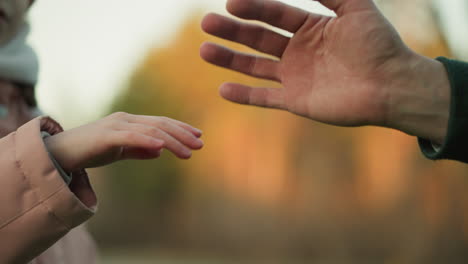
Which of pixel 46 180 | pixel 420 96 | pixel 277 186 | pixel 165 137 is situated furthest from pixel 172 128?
pixel 277 186

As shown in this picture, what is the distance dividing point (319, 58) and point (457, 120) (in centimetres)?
42

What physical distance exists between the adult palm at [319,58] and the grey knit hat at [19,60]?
0.58 m

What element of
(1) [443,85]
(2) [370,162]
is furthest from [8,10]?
(2) [370,162]

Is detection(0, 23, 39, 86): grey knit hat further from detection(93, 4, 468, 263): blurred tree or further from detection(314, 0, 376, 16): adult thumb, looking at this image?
detection(93, 4, 468, 263): blurred tree

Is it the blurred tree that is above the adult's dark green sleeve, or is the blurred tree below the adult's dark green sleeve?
below

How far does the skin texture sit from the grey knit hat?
0.61 m

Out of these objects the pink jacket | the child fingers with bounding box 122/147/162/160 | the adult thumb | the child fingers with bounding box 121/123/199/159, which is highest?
the adult thumb

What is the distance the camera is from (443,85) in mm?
1570

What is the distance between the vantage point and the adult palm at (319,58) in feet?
5.17

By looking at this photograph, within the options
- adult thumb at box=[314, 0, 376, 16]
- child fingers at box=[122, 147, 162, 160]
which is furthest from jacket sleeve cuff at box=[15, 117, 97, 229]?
adult thumb at box=[314, 0, 376, 16]

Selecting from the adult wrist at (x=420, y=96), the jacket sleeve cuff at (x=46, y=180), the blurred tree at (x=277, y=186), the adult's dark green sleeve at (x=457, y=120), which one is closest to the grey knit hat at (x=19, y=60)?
the jacket sleeve cuff at (x=46, y=180)

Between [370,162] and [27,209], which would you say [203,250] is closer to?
[370,162]

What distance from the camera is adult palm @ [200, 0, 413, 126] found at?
1.58 metres

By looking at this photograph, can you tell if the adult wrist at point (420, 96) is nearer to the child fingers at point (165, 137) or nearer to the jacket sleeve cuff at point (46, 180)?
the child fingers at point (165, 137)
